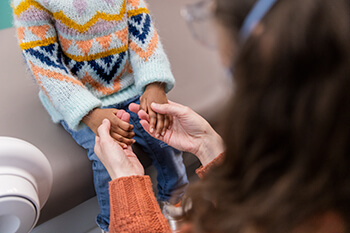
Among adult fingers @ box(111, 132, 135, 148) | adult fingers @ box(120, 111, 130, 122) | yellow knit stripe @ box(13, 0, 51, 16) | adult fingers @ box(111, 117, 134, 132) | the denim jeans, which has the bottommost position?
the denim jeans

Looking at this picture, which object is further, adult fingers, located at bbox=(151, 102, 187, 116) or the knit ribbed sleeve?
adult fingers, located at bbox=(151, 102, 187, 116)

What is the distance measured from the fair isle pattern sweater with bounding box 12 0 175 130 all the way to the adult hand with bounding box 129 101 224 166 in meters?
0.12

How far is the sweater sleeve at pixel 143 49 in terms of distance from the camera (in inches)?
33.6

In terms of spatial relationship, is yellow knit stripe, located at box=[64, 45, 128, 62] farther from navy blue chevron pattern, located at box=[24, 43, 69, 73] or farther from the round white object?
the round white object

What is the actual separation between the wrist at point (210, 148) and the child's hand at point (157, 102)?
0.11m

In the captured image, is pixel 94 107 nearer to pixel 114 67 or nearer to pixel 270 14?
pixel 114 67

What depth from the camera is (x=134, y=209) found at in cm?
60

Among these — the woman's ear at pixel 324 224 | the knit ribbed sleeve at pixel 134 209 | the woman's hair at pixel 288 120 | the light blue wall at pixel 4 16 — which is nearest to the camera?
the woman's hair at pixel 288 120

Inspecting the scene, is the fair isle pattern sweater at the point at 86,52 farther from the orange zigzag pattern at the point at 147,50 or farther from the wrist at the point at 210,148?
the wrist at the point at 210,148

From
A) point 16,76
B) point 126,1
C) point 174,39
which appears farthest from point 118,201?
point 174,39

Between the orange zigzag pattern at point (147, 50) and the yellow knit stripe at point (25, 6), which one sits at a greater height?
the yellow knit stripe at point (25, 6)

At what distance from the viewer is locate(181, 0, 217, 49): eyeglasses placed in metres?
0.38

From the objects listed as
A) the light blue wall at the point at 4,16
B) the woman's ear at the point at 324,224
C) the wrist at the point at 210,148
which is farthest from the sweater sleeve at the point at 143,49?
the light blue wall at the point at 4,16

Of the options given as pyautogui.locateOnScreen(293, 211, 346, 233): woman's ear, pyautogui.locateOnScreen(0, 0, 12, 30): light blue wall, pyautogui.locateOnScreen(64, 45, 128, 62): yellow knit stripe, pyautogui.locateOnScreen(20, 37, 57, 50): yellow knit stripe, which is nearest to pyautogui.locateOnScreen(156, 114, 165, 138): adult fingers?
pyautogui.locateOnScreen(64, 45, 128, 62): yellow knit stripe
